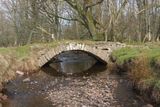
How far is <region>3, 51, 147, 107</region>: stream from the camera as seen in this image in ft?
45.9

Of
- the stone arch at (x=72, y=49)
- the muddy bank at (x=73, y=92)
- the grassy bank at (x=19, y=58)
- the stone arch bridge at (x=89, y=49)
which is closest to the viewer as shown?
the muddy bank at (x=73, y=92)

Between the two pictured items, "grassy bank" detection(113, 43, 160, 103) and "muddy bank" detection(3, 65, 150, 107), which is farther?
"muddy bank" detection(3, 65, 150, 107)

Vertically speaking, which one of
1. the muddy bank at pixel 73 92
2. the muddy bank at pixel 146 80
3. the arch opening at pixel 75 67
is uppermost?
the muddy bank at pixel 146 80

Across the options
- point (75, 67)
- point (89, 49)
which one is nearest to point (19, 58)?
point (89, 49)

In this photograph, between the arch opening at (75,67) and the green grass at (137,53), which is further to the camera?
the arch opening at (75,67)

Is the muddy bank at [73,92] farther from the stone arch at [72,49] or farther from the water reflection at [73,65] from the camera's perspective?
the water reflection at [73,65]

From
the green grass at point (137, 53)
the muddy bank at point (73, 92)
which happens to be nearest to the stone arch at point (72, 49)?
the green grass at point (137, 53)

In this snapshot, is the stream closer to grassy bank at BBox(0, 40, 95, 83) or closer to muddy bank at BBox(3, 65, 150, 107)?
muddy bank at BBox(3, 65, 150, 107)

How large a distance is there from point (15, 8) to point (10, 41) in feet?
31.0

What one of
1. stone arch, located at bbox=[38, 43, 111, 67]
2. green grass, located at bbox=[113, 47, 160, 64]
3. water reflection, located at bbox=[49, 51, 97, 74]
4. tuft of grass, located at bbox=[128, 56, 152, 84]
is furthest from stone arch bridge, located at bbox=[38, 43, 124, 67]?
tuft of grass, located at bbox=[128, 56, 152, 84]

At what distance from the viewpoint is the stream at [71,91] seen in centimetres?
1399

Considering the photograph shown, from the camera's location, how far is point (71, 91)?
16.4 m

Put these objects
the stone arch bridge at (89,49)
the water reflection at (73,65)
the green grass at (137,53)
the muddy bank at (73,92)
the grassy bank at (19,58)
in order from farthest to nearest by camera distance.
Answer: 1. the water reflection at (73,65)
2. the stone arch bridge at (89,49)
3. the grassy bank at (19,58)
4. the green grass at (137,53)
5. the muddy bank at (73,92)

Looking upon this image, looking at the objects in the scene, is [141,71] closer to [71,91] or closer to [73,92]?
[73,92]
